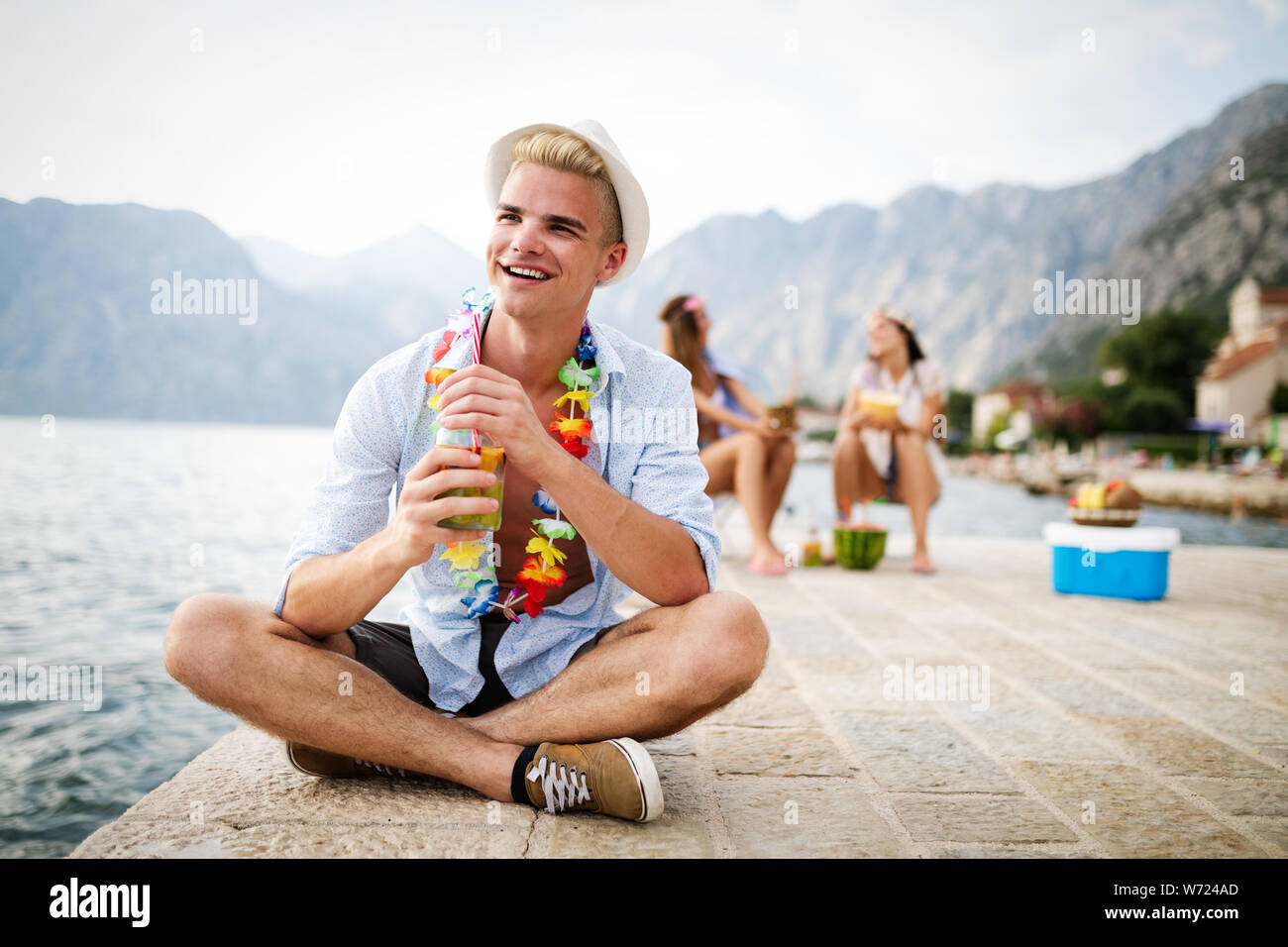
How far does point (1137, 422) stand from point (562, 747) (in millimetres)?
64252

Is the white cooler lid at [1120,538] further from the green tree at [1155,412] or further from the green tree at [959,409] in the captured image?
the green tree at [959,409]

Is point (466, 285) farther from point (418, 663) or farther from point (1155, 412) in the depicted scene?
point (1155, 412)

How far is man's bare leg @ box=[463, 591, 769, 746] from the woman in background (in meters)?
4.09

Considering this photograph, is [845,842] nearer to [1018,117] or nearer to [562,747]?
[562,747]

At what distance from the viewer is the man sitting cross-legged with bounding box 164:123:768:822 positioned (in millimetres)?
1670

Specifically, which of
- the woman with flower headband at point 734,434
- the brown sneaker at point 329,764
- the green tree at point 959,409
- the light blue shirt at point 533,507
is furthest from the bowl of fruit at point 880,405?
the green tree at point 959,409

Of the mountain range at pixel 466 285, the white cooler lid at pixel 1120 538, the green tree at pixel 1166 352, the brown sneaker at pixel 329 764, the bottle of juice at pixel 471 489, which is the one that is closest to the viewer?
the bottle of juice at pixel 471 489

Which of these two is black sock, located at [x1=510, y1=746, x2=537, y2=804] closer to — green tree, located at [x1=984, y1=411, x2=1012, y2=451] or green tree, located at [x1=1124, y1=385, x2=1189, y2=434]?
green tree, located at [x1=1124, y1=385, x2=1189, y2=434]

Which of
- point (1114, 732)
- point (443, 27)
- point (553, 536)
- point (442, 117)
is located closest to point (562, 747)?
point (553, 536)

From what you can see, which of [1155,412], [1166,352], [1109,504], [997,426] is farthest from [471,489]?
[997,426]

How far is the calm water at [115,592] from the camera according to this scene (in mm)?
3303

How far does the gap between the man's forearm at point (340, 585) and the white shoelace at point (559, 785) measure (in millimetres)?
473

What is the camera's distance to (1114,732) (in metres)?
2.48

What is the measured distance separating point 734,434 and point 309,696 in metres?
4.25
